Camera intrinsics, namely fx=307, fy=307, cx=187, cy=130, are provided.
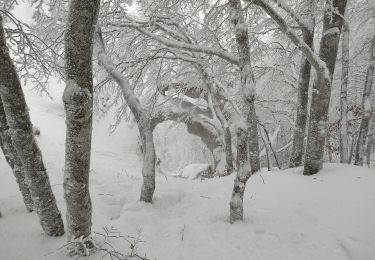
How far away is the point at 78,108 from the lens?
258cm

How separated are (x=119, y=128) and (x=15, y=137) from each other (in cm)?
1832

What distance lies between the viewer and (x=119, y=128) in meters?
21.1

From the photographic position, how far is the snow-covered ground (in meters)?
3.50

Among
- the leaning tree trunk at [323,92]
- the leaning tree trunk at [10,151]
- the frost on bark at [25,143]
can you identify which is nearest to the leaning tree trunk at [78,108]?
the frost on bark at [25,143]

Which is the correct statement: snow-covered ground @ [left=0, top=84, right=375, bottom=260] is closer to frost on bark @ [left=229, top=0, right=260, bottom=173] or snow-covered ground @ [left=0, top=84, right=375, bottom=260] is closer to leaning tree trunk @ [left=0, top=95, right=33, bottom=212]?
leaning tree trunk @ [left=0, top=95, right=33, bottom=212]

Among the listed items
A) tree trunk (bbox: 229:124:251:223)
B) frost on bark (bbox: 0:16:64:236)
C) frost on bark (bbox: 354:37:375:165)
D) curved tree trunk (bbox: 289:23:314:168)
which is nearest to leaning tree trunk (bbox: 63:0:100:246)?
frost on bark (bbox: 0:16:64:236)

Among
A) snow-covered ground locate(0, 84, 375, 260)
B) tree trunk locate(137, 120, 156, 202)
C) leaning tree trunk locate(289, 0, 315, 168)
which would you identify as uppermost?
leaning tree trunk locate(289, 0, 315, 168)

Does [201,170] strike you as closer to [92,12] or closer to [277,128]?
[277,128]

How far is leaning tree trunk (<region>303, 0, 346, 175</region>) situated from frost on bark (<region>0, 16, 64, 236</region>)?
4185mm

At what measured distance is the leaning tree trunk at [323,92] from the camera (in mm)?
5207

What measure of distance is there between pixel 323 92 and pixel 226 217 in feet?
8.97

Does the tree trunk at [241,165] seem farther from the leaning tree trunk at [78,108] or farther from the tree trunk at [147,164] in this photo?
the leaning tree trunk at [78,108]

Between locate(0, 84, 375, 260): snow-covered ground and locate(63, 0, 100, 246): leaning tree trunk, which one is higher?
locate(63, 0, 100, 246): leaning tree trunk

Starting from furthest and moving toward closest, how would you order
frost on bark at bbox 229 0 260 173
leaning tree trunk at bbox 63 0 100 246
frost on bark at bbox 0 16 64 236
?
frost on bark at bbox 229 0 260 173
frost on bark at bbox 0 16 64 236
leaning tree trunk at bbox 63 0 100 246
